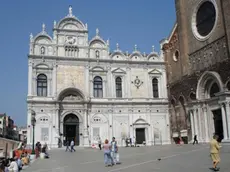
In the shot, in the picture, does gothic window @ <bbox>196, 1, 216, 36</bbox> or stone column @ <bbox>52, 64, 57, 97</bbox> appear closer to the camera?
gothic window @ <bbox>196, 1, 216, 36</bbox>

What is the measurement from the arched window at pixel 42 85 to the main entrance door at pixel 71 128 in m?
4.08

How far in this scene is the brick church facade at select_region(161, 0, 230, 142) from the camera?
28.1 meters

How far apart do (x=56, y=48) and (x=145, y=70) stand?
476 inches

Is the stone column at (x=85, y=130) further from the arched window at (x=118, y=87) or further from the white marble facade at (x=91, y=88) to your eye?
the arched window at (x=118, y=87)

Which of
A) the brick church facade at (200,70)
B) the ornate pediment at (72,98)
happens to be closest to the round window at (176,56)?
the brick church facade at (200,70)

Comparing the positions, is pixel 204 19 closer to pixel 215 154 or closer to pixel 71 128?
pixel 71 128

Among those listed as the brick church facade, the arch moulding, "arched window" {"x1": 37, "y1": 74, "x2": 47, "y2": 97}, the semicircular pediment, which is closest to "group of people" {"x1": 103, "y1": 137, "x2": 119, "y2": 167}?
the brick church facade

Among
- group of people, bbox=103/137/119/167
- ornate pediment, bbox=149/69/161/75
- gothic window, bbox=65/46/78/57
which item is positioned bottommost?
group of people, bbox=103/137/119/167

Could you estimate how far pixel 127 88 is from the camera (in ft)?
126

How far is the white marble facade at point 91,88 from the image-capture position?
35094 mm

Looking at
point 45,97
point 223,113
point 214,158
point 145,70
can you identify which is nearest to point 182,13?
Answer: point 145,70

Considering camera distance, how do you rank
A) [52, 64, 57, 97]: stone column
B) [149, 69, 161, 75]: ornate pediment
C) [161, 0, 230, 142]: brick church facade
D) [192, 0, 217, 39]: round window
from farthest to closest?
[149, 69, 161, 75]: ornate pediment, [52, 64, 57, 97]: stone column, [192, 0, 217, 39]: round window, [161, 0, 230, 142]: brick church facade

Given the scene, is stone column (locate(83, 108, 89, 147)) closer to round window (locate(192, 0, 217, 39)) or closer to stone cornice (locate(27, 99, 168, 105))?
stone cornice (locate(27, 99, 168, 105))

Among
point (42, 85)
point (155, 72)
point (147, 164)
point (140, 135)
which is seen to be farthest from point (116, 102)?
point (147, 164)
